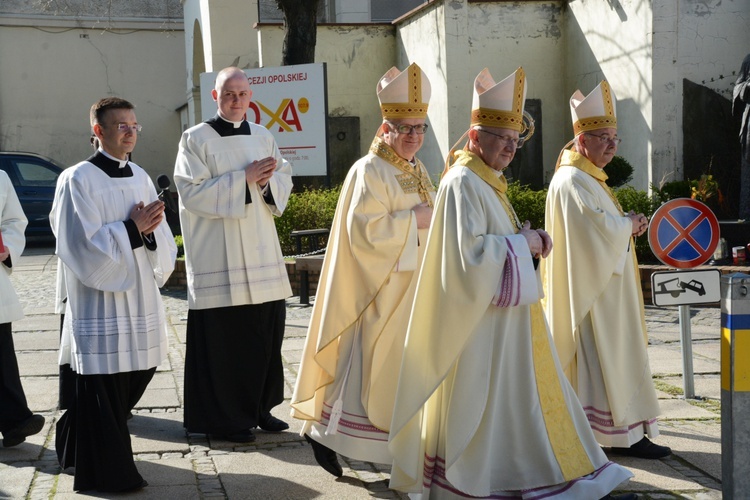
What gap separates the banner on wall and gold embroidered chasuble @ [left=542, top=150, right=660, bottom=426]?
27.3 ft

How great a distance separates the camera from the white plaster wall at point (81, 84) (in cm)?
2423

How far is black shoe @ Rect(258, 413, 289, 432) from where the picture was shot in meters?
6.02

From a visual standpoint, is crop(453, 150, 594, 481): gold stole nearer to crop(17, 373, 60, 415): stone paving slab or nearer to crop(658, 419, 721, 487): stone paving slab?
crop(658, 419, 721, 487): stone paving slab

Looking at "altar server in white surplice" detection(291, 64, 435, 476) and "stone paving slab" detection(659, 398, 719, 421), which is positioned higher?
"altar server in white surplice" detection(291, 64, 435, 476)

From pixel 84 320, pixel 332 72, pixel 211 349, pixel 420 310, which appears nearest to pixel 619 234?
pixel 420 310

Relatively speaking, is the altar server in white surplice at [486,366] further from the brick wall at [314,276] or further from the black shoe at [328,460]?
the brick wall at [314,276]

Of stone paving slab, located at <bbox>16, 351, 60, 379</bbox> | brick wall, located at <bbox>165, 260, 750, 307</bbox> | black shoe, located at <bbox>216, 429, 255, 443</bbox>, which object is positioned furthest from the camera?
brick wall, located at <bbox>165, 260, 750, 307</bbox>

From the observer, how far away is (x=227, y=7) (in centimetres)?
1775

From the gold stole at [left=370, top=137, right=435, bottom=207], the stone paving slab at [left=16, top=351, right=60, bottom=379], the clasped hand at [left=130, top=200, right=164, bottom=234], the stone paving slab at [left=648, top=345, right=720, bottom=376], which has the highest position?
the gold stole at [left=370, top=137, right=435, bottom=207]

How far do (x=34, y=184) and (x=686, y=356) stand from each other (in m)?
16.1

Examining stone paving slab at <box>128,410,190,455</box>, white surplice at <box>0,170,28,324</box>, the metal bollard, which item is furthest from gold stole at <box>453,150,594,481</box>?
white surplice at <box>0,170,28,324</box>

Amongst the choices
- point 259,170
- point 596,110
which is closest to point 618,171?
point 596,110

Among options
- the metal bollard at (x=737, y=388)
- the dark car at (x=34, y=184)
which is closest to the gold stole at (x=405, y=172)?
the metal bollard at (x=737, y=388)

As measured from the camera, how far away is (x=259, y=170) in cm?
587
